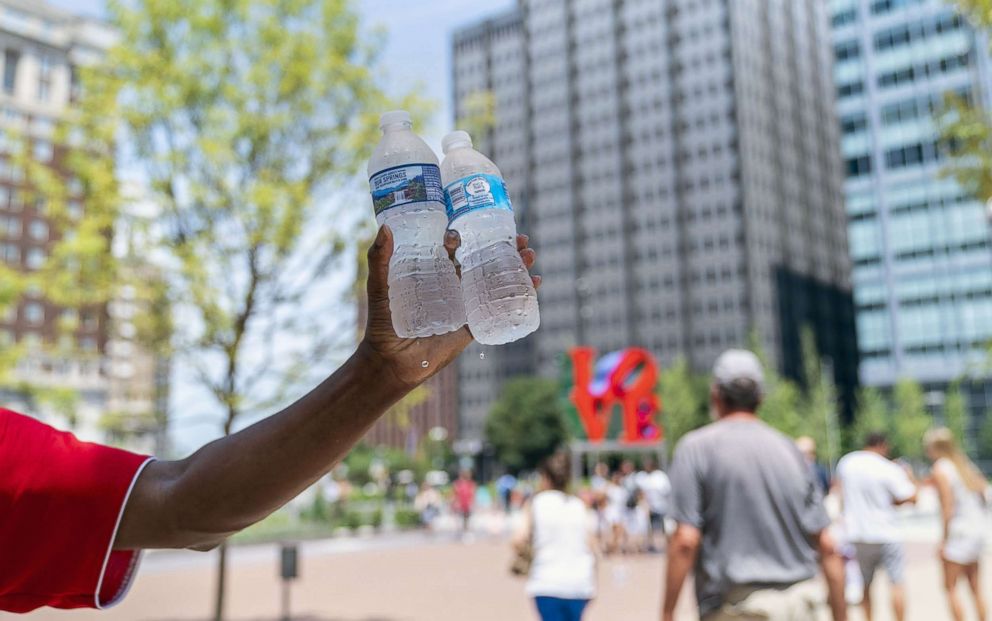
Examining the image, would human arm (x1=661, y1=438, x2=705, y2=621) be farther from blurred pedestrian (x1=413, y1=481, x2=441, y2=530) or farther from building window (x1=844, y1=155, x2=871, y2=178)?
building window (x1=844, y1=155, x2=871, y2=178)

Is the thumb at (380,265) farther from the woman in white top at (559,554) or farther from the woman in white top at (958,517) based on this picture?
the woman in white top at (958,517)

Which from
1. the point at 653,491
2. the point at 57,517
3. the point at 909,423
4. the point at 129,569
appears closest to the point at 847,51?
the point at 909,423

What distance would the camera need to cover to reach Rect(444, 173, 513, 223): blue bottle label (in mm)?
1824

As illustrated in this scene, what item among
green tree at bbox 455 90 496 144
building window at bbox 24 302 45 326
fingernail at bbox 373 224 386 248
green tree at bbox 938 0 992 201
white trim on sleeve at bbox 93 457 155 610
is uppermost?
building window at bbox 24 302 45 326

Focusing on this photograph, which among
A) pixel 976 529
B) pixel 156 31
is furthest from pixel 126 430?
pixel 976 529

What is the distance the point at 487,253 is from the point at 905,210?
7844 cm

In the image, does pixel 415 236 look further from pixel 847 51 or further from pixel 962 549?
pixel 847 51

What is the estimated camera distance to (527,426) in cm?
8294

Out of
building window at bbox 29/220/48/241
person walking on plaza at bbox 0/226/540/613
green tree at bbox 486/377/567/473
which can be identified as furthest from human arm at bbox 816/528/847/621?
building window at bbox 29/220/48/241

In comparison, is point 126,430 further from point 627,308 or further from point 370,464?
point 627,308

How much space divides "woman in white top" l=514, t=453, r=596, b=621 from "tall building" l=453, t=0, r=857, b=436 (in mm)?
80009

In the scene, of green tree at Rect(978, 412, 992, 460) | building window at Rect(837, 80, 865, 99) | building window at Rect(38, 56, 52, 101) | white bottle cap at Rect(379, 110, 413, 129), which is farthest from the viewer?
A: building window at Rect(38, 56, 52, 101)

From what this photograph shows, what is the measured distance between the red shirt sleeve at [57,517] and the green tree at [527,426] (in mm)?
80504

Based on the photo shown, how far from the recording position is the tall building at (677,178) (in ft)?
287
